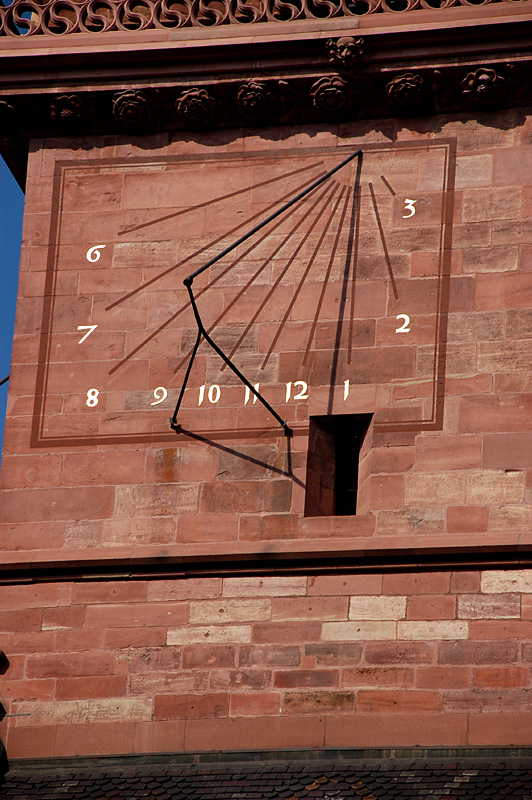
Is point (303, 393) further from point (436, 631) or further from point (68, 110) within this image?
point (68, 110)

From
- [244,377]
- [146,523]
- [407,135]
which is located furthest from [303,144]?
[146,523]

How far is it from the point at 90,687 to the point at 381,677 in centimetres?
205

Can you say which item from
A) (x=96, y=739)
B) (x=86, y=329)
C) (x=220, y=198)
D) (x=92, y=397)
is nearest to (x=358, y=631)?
(x=96, y=739)

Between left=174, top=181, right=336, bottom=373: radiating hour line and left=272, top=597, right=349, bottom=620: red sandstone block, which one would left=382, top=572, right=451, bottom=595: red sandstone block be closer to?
left=272, top=597, right=349, bottom=620: red sandstone block

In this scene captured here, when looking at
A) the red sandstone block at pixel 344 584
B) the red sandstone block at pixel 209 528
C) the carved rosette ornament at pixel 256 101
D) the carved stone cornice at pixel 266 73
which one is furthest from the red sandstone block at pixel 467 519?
the carved rosette ornament at pixel 256 101

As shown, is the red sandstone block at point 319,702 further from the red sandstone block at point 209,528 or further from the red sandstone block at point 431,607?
the red sandstone block at point 209,528

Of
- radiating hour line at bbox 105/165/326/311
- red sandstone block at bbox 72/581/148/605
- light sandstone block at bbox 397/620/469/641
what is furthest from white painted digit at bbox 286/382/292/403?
light sandstone block at bbox 397/620/469/641

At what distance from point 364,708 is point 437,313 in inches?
122

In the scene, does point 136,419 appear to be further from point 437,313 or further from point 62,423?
point 437,313

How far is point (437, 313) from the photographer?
58.3ft

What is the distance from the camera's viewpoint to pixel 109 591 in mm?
17203

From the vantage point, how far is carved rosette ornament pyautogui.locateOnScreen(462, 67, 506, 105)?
18.4m

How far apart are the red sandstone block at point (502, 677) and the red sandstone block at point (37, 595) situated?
119 inches

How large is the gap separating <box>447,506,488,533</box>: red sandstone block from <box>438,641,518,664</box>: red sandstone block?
854 mm
